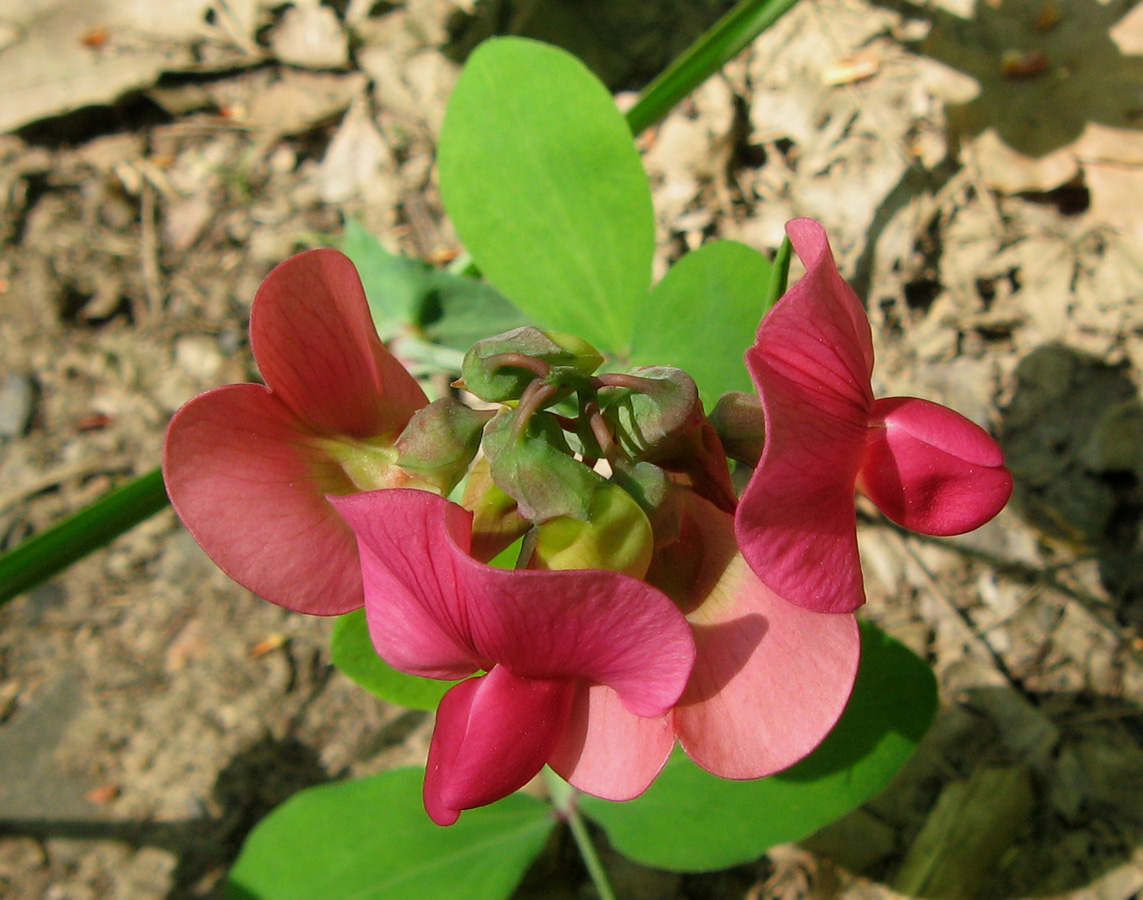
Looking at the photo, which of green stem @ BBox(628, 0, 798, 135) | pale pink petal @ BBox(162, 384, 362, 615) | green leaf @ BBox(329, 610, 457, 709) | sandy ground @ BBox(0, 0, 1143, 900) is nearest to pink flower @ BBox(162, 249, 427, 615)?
pale pink petal @ BBox(162, 384, 362, 615)

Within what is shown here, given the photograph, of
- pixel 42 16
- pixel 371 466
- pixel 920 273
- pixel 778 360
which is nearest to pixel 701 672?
pixel 778 360

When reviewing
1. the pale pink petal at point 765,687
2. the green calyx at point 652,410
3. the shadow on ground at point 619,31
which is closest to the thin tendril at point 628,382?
the green calyx at point 652,410

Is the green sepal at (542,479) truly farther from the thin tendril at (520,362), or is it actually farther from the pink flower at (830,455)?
the pink flower at (830,455)

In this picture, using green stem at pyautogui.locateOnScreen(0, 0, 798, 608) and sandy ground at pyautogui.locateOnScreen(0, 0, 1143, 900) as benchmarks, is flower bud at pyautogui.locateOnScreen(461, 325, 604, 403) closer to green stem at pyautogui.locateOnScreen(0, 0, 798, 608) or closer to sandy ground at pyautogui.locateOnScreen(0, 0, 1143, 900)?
green stem at pyautogui.locateOnScreen(0, 0, 798, 608)

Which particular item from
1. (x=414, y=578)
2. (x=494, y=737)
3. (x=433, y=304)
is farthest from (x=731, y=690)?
(x=433, y=304)

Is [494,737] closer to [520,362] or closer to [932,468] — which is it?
[520,362]

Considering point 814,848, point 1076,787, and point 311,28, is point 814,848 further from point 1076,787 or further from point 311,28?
point 311,28
